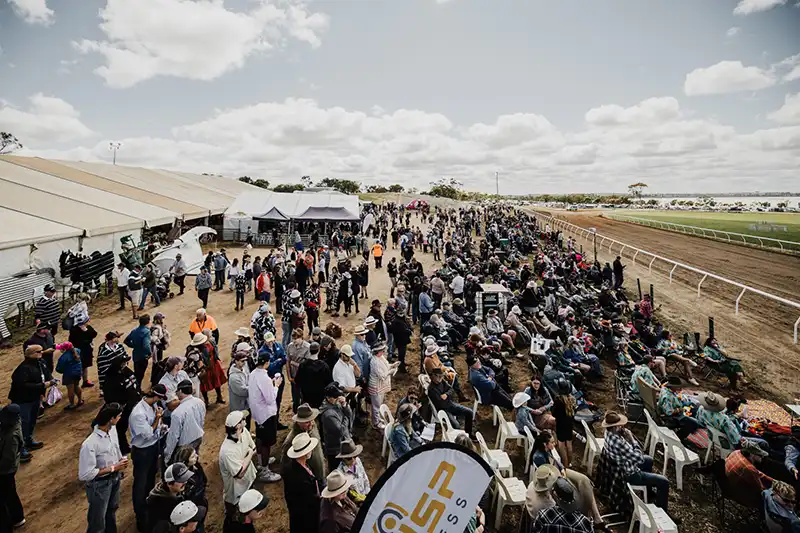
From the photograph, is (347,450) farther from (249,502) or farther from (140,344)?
(140,344)

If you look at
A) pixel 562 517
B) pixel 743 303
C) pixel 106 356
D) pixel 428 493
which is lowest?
pixel 743 303

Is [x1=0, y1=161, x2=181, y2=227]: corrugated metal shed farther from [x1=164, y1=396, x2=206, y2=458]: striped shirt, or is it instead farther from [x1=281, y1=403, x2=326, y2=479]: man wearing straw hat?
[x1=281, y1=403, x2=326, y2=479]: man wearing straw hat

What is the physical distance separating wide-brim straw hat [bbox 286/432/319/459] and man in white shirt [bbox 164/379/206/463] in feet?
4.92

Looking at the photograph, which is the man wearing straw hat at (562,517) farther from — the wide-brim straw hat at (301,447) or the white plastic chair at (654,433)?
the white plastic chair at (654,433)

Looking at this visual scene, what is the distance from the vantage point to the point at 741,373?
344 inches

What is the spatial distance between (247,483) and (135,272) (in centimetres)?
1058

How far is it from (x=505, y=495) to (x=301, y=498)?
251 centimetres

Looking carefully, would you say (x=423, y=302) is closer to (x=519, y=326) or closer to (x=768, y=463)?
(x=519, y=326)

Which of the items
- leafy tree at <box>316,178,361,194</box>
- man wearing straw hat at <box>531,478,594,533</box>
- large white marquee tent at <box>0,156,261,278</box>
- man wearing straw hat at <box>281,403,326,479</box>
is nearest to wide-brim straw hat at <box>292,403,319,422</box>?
man wearing straw hat at <box>281,403,326,479</box>

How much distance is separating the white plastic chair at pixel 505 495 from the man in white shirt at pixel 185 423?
3.63 m

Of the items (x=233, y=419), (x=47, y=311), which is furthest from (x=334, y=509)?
(x=47, y=311)

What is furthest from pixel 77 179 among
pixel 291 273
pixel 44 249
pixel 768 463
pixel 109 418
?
pixel 768 463

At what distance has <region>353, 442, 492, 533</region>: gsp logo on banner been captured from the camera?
1.84 meters

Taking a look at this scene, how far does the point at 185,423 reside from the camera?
14.7 ft
